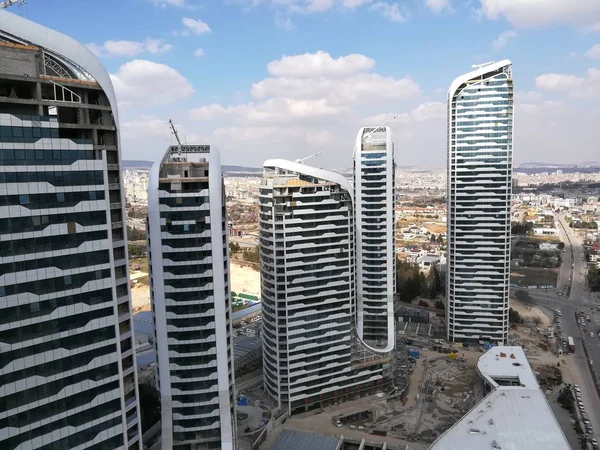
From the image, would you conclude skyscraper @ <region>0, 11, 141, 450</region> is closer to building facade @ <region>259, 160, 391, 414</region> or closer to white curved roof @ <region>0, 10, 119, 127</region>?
white curved roof @ <region>0, 10, 119, 127</region>

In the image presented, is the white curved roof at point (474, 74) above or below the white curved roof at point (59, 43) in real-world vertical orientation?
above

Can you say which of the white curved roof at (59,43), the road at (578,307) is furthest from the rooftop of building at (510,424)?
the white curved roof at (59,43)

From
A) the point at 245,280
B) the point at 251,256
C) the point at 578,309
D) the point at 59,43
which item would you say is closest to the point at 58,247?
the point at 59,43

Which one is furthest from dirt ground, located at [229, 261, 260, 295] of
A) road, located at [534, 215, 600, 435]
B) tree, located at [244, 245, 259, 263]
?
road, located at [534, 215, 600, 435]

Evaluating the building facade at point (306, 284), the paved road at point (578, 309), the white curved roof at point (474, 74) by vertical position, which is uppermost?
the white curved roof at point (474, 74)

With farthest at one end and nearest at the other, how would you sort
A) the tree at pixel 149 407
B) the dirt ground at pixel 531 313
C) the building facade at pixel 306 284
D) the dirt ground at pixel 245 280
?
the dirt ground at pixel 245 280 → the dirt ground at pixel 531 313 → the building facade at pixel 306 284 → the tree at pixel 149 407

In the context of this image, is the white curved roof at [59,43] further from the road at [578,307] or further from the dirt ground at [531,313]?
the dirt ground at [531,313]
